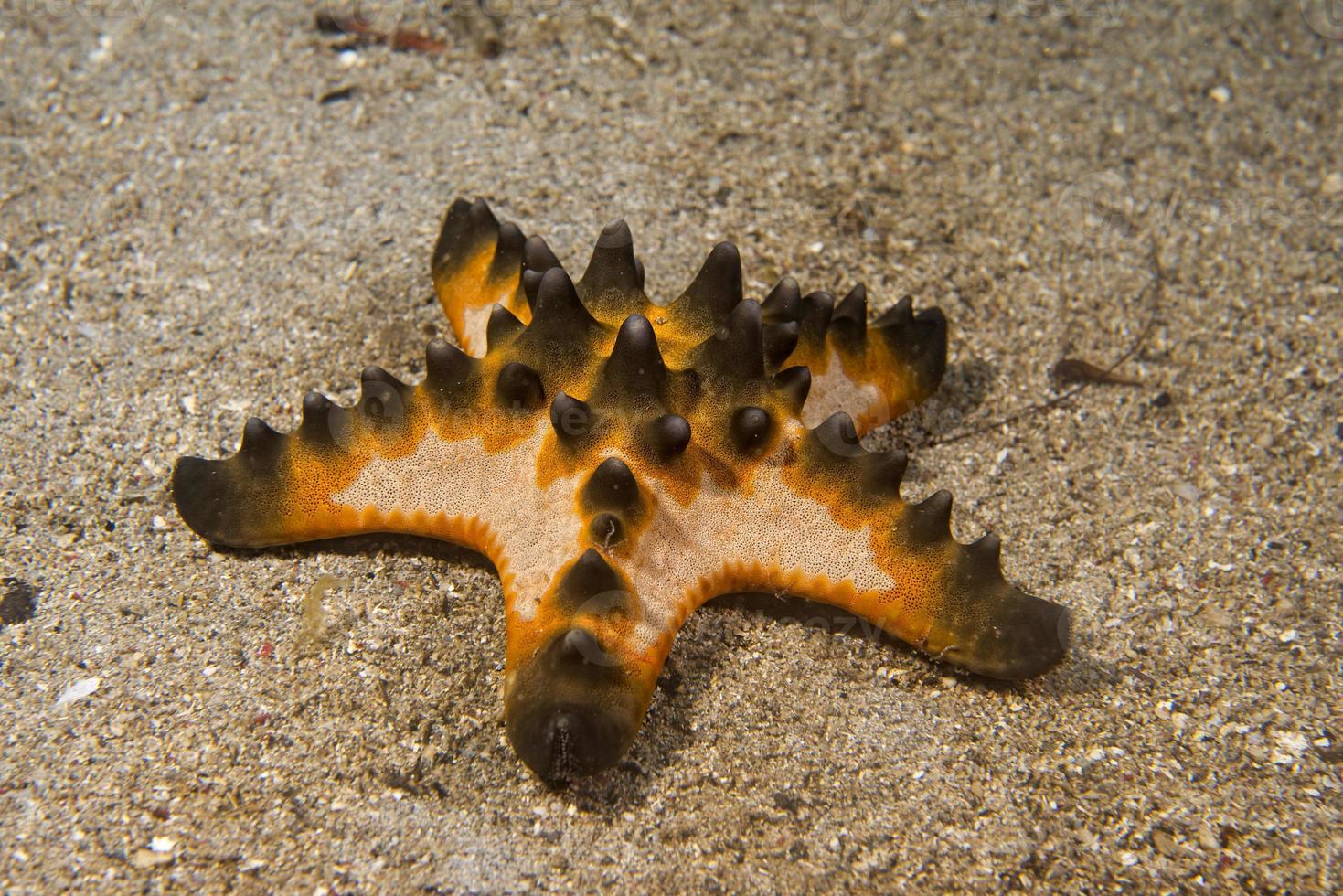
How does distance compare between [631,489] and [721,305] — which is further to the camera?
[721,305]

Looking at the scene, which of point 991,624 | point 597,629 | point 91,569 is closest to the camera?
point 597,629

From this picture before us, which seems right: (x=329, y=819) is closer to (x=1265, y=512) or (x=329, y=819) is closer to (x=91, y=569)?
(x=91, y=569)

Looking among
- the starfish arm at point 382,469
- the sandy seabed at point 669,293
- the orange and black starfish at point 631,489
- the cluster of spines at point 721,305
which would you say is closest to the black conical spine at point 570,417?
the orange and black starfish at point 631,489

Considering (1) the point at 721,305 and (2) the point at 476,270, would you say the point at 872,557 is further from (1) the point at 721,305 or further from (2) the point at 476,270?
(2) the point at 476,270

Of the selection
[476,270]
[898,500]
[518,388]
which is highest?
[898,500]

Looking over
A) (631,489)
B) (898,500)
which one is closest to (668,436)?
(631,489)

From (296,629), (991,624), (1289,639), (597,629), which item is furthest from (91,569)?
(1289,639)

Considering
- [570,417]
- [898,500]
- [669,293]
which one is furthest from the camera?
[669,293]
